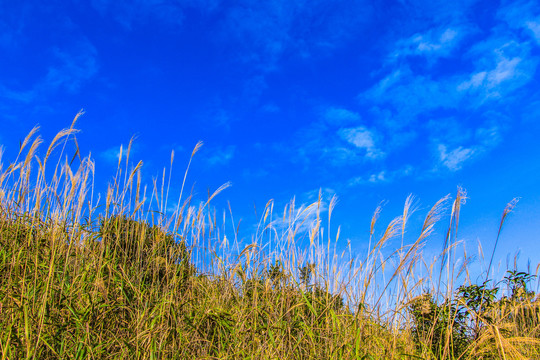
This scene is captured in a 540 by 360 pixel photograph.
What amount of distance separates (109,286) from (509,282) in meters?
5.16

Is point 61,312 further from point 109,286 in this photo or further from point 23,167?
point 23,167

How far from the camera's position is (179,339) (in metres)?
2.77

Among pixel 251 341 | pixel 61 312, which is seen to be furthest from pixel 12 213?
pixel 251 341

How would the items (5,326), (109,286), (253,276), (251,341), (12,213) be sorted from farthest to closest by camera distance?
(12,213)
(253,276)
(109,286)
(251,341)
(5,326)

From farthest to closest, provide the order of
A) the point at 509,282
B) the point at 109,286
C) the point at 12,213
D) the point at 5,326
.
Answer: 1. the point at 509,282
2. the point at 12,213
3. the point at 109,286
4. the point at 5,326

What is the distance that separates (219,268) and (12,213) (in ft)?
7.51

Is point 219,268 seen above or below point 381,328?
A: above

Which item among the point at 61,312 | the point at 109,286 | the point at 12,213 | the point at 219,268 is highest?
the point at 12,213

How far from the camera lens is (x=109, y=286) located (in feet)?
10.6

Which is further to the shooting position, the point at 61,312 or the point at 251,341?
the point at 251,341

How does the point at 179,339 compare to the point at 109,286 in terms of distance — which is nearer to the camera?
the point at 179,339

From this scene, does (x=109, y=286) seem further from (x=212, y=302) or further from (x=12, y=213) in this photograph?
(x=12, y=213)

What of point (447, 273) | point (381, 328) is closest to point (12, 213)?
point (381, 328)

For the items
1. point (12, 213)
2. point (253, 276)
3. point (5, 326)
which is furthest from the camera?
point (12, 213)
